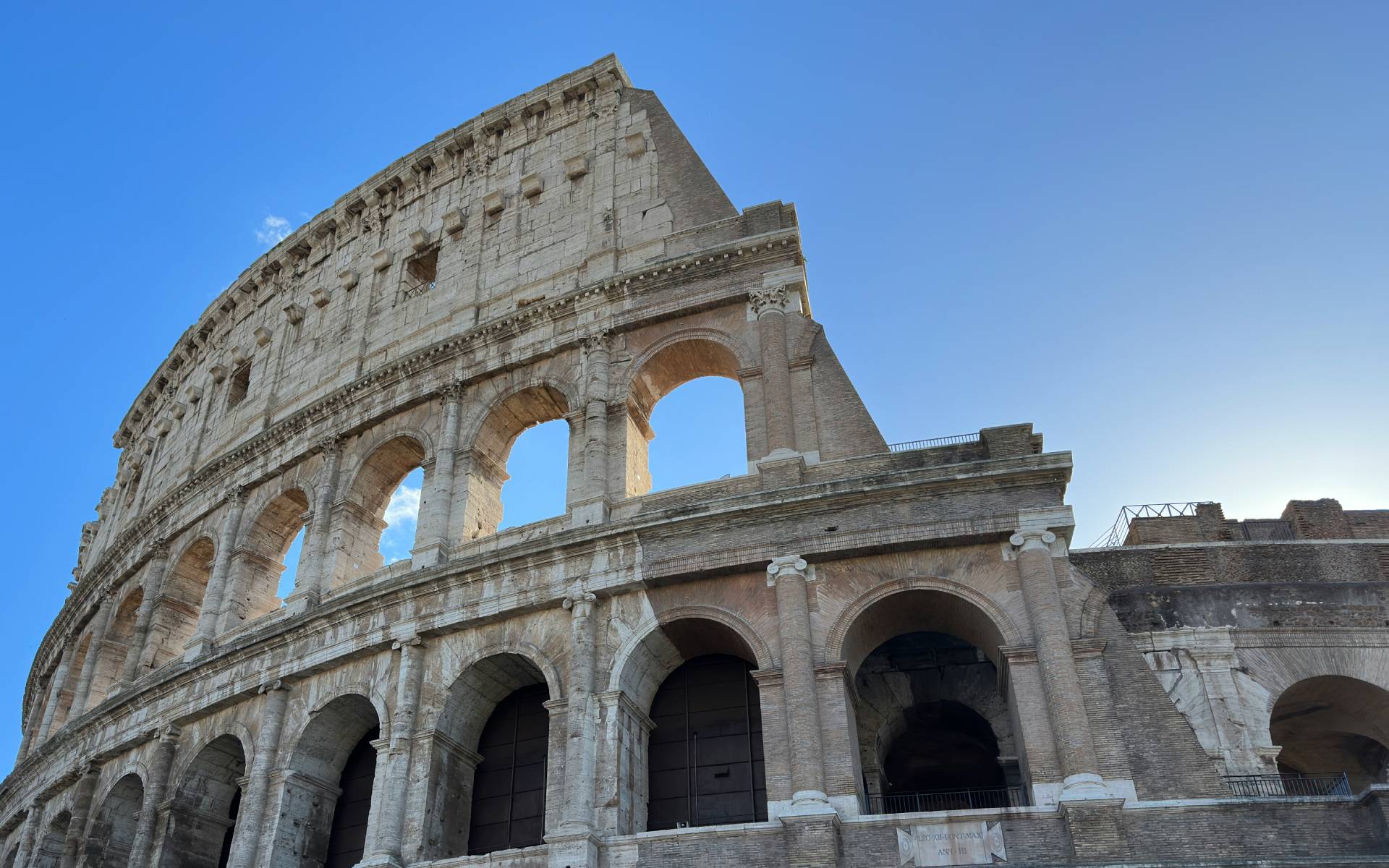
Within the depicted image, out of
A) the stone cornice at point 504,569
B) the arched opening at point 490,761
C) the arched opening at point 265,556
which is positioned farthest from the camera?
the arched opening at point 265,556

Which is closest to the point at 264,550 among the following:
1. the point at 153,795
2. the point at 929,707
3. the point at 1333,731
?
the point at 153,795

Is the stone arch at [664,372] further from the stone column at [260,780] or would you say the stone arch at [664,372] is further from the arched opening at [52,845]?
the arched opening at [52,845]

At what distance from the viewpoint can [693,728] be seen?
1628cm

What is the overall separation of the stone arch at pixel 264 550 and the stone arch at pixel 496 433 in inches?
167

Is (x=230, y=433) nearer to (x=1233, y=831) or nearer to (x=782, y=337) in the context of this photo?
(x=782, y=337)

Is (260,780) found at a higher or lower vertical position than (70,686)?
lower

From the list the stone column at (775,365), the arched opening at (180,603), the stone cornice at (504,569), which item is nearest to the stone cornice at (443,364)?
the stone column at (775,365)

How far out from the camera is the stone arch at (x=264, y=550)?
863 inches

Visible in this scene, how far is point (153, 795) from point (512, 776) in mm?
6875

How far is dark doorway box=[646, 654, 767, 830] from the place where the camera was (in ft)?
51.0

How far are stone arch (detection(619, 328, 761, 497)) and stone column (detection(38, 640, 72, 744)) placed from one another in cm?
1725

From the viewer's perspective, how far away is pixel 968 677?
16.7 metres

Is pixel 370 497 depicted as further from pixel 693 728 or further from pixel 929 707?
pixel 929 707

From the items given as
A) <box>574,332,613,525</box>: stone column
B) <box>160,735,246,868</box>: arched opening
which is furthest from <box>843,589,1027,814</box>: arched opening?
<box>160,735,246,868</box>: arched opening
